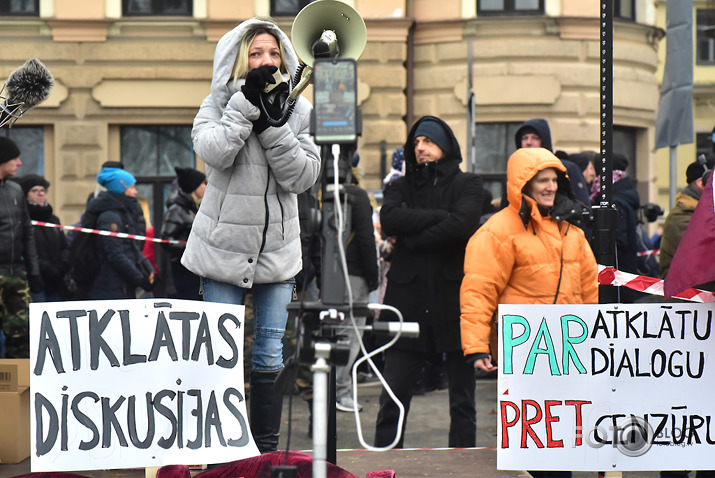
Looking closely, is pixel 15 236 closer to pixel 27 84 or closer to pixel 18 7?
pixel 27 84

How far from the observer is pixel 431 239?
5539 millimetres

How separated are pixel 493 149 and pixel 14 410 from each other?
1227 cm

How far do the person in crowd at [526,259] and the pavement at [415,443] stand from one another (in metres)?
0.48

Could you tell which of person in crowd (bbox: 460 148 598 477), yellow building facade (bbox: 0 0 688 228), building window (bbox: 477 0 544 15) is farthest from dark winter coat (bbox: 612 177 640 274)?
building window (bbox: 477 0 544 15)

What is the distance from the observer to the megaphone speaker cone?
4.14 m

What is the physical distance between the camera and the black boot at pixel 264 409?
4680 mm

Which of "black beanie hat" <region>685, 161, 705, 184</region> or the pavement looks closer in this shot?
the pavement

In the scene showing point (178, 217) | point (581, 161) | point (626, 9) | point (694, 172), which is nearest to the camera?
point (694, 172)

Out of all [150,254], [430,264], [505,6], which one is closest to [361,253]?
[430,264]

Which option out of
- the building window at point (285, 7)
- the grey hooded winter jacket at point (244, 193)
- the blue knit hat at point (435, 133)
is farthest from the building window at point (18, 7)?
the grey hooded winter jacket at point (244, 193)

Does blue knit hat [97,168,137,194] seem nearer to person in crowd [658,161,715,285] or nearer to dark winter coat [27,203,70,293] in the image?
dark winter coat [27,203,70,293]

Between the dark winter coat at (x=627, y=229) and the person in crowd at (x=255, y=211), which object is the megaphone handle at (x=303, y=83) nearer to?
the person in crowd at (x=255, y=211)

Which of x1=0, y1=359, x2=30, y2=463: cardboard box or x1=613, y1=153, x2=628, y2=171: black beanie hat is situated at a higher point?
x1=613, y1=153, x2=628, y2=171: black beanie hat

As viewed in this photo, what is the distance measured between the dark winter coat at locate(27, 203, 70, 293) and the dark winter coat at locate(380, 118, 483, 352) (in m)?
4.18
